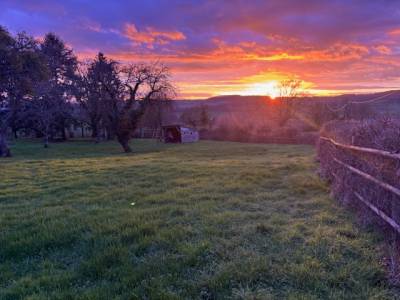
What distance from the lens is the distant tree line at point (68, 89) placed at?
81.8ft

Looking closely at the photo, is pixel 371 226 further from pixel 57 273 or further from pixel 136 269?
pixel 57 273

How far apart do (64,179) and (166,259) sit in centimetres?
919

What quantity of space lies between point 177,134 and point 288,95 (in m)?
31.8

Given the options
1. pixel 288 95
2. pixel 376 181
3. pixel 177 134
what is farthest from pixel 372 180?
pixel 288 95

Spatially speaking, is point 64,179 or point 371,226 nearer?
point 371,226

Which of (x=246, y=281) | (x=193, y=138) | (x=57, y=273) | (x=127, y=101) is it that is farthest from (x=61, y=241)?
(x=193, y=138)

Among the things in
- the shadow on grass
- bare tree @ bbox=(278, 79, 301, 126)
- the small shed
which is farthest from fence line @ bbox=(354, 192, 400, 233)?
bare tree @ bbox=(278, 79, 301, 126)

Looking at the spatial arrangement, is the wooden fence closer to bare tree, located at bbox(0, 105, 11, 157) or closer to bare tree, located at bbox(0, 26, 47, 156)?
bare tree, located at bbox(0, 26, 47, 156)

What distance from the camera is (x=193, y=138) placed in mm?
50188

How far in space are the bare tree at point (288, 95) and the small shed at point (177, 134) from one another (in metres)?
25.0

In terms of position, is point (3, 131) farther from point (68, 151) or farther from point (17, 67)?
point (17, 67)

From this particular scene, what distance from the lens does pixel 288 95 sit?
70.8m

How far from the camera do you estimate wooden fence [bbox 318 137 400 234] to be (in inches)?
191

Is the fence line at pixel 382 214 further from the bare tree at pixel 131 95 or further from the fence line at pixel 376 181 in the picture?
the bare tree at pixel 131 95
